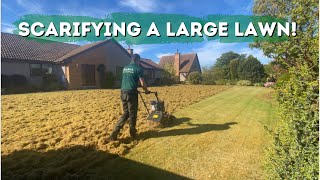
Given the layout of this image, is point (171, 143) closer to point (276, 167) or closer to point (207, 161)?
point (207, 161)

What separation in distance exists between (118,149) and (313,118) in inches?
150

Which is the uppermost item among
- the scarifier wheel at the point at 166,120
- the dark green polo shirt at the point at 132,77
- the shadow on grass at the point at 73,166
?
the dark green polo shirt at the point at 132,77

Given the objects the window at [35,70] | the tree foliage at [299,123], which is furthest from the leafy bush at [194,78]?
the tree foliage at [299,123]

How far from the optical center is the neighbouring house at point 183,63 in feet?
147

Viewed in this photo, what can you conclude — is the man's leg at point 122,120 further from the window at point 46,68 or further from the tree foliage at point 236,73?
the tree foliage at point 236,73

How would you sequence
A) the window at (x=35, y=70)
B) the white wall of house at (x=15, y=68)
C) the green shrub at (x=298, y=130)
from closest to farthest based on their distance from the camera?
1. the green shrub at (x=298, y=130)
2. the white wall of house at (x=15, y=68)
3. the window at (x=35, y=70)

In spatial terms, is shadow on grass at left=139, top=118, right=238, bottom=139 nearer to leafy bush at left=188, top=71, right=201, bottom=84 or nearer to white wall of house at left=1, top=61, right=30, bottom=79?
white wall of house at left=1, top=61, right=30, bottom=79

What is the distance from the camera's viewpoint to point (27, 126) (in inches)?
273

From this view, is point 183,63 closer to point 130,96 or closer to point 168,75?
point 168,75

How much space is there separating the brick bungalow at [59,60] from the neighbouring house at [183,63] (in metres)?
18.5

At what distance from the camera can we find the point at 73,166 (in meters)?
4.28

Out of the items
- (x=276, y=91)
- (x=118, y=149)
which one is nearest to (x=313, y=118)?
(x=276, y=91)

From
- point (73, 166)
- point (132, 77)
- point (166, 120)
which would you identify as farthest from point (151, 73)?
point (73, 166)

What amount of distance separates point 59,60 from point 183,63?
2809 centimetres
